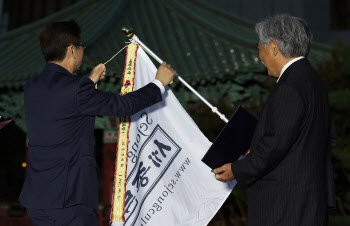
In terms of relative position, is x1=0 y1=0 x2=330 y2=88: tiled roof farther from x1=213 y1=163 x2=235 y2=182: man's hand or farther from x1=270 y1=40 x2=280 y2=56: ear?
x1=270 y1=40 x2=280 y2=56: ear

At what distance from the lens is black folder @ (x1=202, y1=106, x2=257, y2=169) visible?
295 centimetres

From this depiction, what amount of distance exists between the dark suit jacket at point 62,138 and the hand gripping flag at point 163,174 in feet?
1.77

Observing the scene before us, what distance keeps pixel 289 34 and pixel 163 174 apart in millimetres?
1172

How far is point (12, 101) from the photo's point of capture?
24.6 ft

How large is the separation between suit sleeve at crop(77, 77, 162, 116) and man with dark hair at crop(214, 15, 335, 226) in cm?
58

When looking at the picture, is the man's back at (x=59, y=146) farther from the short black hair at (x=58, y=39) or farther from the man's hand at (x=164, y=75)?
the man's hand at (x=164, y=75)

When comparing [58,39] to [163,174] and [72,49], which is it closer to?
[72,49]

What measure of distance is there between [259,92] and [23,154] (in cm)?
482

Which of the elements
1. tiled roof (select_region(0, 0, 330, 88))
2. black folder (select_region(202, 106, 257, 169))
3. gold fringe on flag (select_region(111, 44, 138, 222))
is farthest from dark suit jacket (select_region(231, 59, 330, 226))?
tiled roof (select_region(0, 0, 330, 88))

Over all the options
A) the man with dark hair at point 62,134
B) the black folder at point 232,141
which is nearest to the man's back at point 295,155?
the black folder at point 232,141

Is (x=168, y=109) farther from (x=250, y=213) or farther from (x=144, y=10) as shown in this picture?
(x=144, y=10)

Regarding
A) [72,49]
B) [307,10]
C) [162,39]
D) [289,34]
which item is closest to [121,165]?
[72,49]

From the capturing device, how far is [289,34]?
8.95ft

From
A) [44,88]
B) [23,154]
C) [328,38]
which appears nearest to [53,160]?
[44,88]
